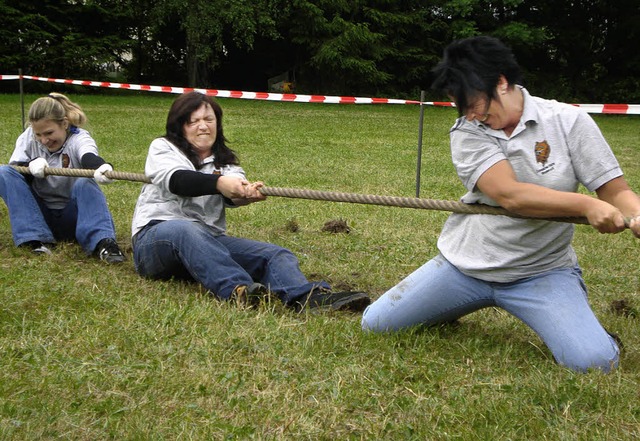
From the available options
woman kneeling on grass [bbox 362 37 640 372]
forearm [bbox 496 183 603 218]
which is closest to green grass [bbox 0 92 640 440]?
woman kneeling on grass [bbox 362 37 640 372]

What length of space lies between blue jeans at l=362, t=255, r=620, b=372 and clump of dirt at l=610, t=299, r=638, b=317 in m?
0.90

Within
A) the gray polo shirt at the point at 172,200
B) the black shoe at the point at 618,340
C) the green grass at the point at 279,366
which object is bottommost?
the green grass at the point at 279,366

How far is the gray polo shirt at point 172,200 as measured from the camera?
13.8 ft

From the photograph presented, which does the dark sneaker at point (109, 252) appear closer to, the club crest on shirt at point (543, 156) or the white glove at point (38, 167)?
the white glove at point (38, 167)

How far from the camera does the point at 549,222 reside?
3.17 meters

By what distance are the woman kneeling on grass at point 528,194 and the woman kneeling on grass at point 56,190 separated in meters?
2.35

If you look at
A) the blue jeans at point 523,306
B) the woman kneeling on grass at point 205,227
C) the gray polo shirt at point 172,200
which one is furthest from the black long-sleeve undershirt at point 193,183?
the blue jeans at point 523,306

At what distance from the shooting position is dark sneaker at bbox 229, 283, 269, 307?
3816 millimetres

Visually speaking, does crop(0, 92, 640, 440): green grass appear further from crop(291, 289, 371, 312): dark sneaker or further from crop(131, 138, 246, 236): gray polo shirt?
crop(131, 138, 246, 236): gray polo shirt

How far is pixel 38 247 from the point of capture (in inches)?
195

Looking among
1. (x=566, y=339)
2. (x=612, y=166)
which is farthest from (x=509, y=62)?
(x=566, y=339)

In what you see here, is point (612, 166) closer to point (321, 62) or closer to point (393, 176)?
point (393, 176)

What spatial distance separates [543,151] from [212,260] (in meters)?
1.71

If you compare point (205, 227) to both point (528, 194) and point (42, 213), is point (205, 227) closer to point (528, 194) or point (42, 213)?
point (42, 213)
